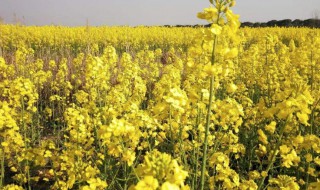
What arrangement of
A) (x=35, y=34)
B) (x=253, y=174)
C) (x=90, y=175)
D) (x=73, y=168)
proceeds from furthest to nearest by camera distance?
1. (x=35, y=34)
2. (x=253, y=174)
3. (x=73, y=168)
4. (x=90, y=175)

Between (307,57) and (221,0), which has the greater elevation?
(221,0)

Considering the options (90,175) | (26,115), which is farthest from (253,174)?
(26,115)

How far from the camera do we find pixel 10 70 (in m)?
5.71

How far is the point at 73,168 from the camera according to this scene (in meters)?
2.75

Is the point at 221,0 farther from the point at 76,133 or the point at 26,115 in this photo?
the point at 26,115

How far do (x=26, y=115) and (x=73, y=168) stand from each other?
144 centimetres

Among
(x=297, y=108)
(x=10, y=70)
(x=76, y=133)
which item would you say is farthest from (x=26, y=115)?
(x=297, y=108)

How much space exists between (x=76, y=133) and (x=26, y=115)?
1.33 metres

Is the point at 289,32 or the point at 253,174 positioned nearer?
the point at 253,174

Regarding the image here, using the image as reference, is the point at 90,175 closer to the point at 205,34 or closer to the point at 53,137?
the point at 205,34

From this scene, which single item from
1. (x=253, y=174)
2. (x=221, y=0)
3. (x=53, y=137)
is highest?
(x=221, y=0)

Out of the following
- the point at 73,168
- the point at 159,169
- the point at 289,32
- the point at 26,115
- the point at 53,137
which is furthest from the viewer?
the point at 289,32

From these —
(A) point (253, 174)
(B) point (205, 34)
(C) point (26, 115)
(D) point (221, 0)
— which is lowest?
(A) point (253, 174)

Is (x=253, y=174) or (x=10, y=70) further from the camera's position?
(x=10, y=70)
